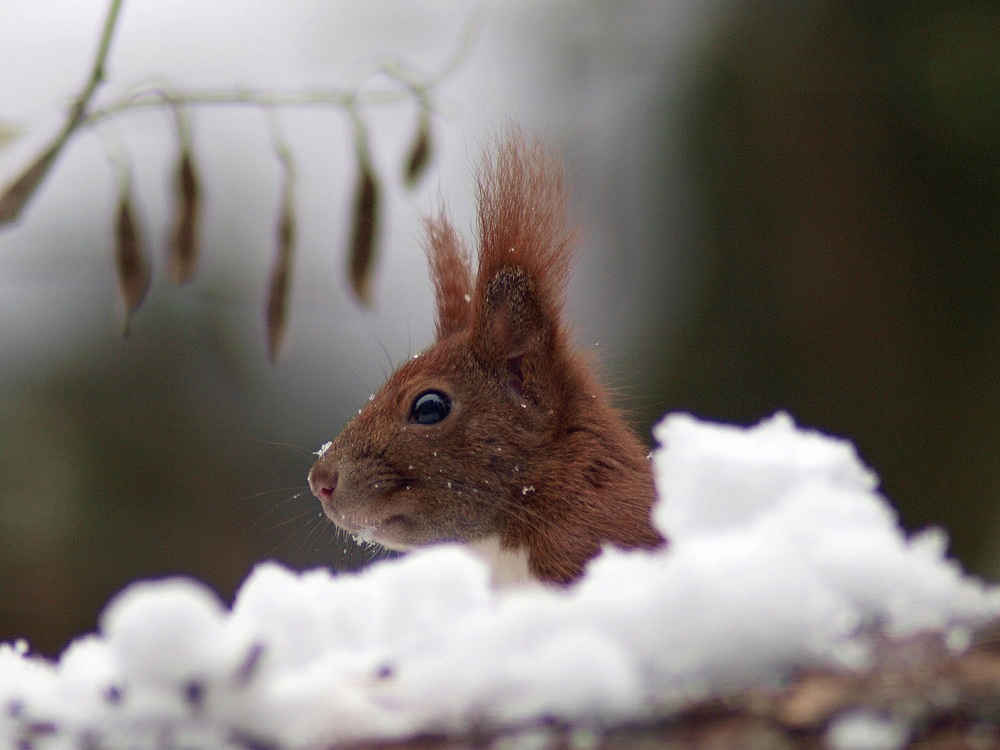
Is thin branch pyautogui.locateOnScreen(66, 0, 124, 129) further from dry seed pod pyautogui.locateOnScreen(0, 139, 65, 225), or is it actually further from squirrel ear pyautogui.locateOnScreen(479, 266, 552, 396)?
squirrel ear pyautogui.locateOnScreen(479, 266, 552, 396)

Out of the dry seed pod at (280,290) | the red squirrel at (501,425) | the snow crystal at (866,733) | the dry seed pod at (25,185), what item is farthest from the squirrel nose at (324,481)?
the snow crystal at (866,733)

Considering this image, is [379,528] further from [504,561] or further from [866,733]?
[866,733]

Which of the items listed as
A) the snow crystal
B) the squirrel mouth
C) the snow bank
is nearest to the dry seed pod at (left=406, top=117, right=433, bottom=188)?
the squirrel mouth

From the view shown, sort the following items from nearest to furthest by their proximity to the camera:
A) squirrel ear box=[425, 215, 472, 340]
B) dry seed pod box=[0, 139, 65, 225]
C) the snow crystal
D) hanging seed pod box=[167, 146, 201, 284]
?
1. the snow crystal
2. dry seed pod box=[0, 139, 65, 225]
3. hanging seed pod box=[167, 146, 201, 284]
4. squirrel ear box=[425, 215, 472, 340]

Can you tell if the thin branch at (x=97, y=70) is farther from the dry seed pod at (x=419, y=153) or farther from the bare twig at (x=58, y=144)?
the dry seed pod at (x=419, y=153)

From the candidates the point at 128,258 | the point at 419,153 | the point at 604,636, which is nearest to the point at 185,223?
the point at 128,258

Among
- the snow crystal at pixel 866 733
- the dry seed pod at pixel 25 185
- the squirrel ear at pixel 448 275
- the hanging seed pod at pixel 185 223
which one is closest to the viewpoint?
the snow crystal at pixel 866 733
